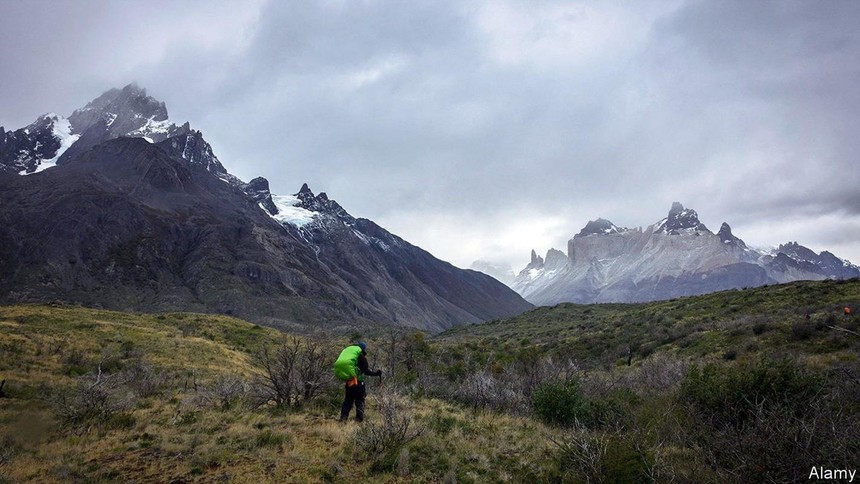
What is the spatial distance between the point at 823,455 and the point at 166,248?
→ 158088 millimetres

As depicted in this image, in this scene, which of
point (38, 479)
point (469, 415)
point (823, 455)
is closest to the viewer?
point (823, 455)

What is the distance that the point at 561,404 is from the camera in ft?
40.4

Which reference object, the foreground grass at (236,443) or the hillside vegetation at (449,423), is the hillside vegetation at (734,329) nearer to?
the hillside vegetation at (449,423)

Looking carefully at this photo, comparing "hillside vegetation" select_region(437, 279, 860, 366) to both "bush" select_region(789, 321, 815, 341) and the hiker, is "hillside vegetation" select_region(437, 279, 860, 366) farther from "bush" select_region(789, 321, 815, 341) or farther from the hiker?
the hiker

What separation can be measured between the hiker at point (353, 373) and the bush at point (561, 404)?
16.8 feet

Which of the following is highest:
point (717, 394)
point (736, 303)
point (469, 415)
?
point (736, 303)

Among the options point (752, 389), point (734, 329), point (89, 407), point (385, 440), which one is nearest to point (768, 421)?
point (752, 389)

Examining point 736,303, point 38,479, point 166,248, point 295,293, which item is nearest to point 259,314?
point 295,293

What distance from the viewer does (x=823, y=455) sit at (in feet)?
17.8

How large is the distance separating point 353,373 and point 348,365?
0.25m

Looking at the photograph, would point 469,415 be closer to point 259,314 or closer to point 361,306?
point 259,314

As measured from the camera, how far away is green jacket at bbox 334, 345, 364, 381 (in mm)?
10695

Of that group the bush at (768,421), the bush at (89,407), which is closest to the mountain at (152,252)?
the bush at (89,407)

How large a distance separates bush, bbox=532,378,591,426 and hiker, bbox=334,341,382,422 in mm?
5116
